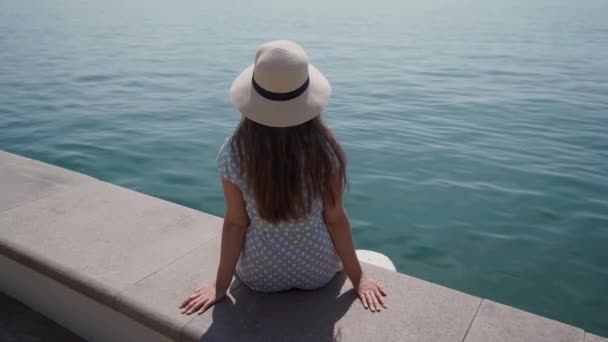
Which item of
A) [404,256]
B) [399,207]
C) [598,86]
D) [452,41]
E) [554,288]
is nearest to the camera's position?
[554,288]

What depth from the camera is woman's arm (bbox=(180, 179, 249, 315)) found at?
2494 millimetres

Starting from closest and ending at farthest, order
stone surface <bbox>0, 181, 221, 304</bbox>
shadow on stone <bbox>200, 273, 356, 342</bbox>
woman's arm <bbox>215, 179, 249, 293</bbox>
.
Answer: shadow on stone <bbox>200, 273, 356, 342</bbox>, woman's arm <bbox>215, 179, 249, 293</bbox>, stone surface <bbox>0, 181, 221, 304</bbox>

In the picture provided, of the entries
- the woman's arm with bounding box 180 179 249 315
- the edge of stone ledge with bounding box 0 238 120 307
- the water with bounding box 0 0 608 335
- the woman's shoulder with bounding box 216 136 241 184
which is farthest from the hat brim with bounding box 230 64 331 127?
the water with bounding box 0 0 608 335

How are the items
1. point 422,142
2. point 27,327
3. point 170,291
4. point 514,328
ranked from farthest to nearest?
point 422,142
point 27,327
point 170,291
point 514,328

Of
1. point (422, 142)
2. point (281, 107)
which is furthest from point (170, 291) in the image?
point (422, 142)

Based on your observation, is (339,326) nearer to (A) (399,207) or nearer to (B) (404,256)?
(B) (404,256)

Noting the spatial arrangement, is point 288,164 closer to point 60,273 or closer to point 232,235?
point 232,235

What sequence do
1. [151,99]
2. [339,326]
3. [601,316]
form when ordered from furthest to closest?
[151,99]
[601,316]
[339,326]

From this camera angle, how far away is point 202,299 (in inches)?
102

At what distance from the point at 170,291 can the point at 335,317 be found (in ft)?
2.87

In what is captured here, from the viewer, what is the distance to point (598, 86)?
13.0m

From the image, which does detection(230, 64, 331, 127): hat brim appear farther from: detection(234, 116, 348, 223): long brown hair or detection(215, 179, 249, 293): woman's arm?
detection(215, 179, 249, 293): woman's arm

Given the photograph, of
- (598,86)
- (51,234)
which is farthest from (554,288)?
(598,86)

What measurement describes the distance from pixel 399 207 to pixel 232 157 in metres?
4.09
